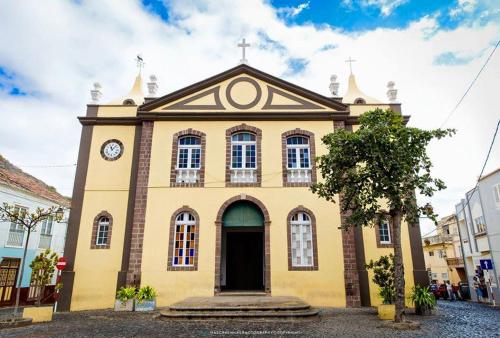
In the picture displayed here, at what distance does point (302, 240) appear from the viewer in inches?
515

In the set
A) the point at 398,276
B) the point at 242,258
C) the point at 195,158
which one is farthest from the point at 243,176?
the point at 398,276

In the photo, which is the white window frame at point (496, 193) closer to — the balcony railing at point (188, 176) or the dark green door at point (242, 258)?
the dark green door at point (242, 258)

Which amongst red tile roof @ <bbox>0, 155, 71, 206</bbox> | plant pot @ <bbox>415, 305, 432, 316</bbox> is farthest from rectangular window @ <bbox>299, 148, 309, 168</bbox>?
red tile roof @ <bbox>0, 155, 71, 206</bbox>

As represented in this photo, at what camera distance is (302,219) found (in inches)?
523

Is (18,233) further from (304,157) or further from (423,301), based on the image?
(423,301)

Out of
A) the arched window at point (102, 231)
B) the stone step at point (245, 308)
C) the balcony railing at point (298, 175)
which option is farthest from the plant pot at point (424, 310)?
the arched window at point (102, 231)

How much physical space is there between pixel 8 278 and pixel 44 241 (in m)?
3.90

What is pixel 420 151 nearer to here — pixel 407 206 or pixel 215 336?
pixel 407 206

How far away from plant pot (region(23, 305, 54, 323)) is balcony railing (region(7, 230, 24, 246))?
9.61m

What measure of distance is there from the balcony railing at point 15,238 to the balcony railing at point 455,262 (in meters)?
32.6

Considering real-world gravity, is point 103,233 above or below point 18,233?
below

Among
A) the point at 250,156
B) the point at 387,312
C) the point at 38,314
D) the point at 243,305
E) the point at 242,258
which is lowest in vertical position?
the point at 38,314

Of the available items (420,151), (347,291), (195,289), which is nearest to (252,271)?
(195,289)

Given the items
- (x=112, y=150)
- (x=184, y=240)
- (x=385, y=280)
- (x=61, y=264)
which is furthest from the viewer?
(x=112, y=150)
